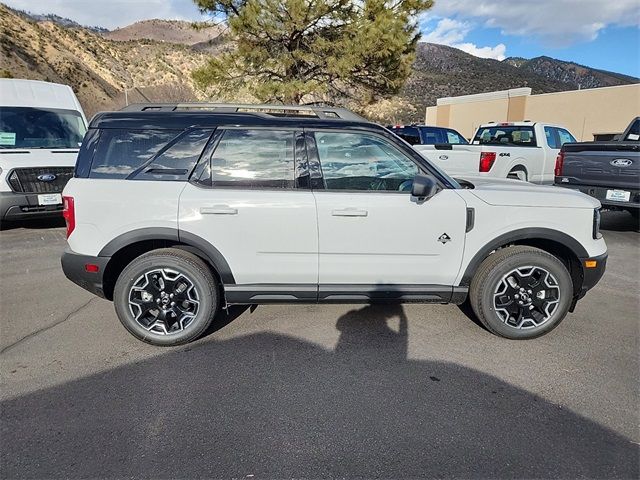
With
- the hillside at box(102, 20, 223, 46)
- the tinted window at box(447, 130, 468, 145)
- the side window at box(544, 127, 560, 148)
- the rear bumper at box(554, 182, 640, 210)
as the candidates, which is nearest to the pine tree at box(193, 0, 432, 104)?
the tinted window at box(447, 130, 468, 145)

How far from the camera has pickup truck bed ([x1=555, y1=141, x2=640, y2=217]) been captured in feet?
21.0

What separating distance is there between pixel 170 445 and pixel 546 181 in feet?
34.7

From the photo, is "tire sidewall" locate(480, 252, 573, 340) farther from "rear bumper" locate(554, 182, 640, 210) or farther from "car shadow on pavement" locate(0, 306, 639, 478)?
"rear bumper" locate(554, 182, 640, 210)

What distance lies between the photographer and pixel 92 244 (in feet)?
10.8

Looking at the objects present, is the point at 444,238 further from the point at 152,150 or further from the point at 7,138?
the point at 7,138

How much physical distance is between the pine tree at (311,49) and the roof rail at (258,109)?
1076 centimetres

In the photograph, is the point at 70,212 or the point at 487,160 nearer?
the point at 70,212

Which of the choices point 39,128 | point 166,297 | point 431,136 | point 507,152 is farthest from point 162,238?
point 431,136

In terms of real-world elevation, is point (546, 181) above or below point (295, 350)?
above

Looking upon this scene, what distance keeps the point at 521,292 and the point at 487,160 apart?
619 cm

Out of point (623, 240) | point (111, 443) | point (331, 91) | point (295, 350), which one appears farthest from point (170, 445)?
point (331, 91)

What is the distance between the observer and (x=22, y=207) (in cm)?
652

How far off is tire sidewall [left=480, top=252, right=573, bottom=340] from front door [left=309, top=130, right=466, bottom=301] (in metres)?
0.32

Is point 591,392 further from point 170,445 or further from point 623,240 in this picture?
point 623,240
